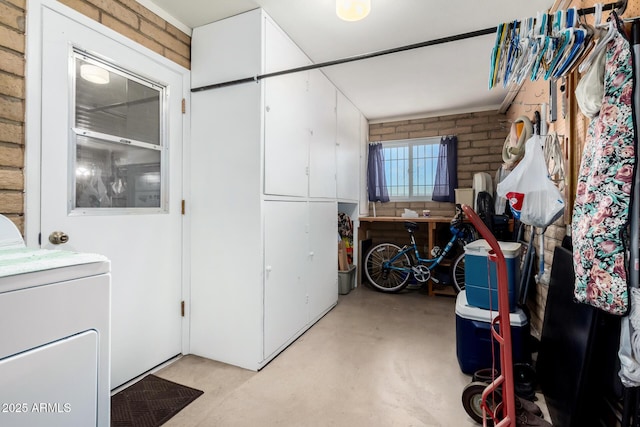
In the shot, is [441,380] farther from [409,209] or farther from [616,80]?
Answer: [409,209]

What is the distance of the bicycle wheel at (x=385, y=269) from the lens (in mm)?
4196

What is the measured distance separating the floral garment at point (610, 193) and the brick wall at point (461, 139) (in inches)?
120

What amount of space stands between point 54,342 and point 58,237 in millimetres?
1046

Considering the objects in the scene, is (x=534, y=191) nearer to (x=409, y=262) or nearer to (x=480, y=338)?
(x=480, y=338)

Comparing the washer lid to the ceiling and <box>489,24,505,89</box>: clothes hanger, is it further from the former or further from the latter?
the ceiling

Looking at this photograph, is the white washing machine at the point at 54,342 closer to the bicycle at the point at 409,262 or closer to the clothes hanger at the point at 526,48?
the clothes hanger at the point at 526,48

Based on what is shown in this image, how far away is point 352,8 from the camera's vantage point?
5.87 feet

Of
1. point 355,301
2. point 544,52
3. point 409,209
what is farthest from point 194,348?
point 409,209

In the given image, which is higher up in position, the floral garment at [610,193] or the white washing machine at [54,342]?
the floral garment at [610,193]

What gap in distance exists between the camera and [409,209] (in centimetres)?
481

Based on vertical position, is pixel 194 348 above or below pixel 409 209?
below

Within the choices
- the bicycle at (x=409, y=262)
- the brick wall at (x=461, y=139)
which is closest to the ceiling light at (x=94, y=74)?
the bicycle at (x=409, y=262)

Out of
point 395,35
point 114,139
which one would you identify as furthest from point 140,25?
point 395,35

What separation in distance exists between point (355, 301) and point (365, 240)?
1133 mm
